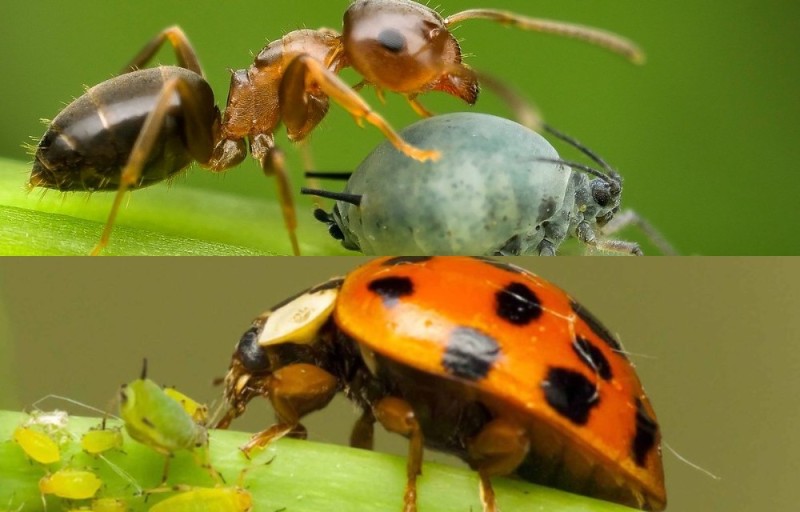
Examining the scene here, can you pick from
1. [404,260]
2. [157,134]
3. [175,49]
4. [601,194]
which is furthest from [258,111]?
[404,260]

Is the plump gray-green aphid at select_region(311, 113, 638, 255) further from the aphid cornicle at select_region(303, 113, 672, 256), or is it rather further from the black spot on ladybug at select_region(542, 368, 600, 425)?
the black spot on ladybug at select_region(542, 368, 600, 425)

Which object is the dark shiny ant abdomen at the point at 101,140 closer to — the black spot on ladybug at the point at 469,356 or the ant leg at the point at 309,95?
the ant leg at the point at 309,95

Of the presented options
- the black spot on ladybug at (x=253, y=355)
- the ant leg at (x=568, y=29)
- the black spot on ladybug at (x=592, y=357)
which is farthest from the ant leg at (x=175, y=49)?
the black spot on ladybug at (x=592, y=357)

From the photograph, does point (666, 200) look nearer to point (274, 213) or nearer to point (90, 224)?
point (274, 213)

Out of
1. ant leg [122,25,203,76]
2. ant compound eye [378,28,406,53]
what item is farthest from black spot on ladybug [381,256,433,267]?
ant leg [122,25,203,76]

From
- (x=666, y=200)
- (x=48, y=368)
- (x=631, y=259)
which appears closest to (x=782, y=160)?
(x=666, y=200)

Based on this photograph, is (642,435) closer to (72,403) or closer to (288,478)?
(288,478)

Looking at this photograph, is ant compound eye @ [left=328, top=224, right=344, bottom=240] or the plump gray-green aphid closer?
the plump gray-green aphid
